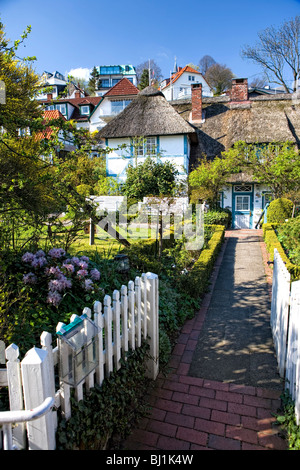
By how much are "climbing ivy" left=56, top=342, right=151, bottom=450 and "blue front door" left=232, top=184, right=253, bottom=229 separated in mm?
18021

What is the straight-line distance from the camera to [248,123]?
2161 cm

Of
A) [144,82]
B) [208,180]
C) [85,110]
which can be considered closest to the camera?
[208,180]

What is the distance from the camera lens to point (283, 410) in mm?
3248

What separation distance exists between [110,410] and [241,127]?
71.1 ft

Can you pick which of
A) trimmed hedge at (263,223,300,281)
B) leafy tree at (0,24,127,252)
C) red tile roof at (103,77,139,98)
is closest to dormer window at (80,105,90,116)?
red tile roof at (103,77,139,98)

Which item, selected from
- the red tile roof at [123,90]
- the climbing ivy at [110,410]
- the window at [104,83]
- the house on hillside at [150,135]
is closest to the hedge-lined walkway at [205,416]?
the climbing ivy at [110,410]

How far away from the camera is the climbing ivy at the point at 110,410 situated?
2254mm

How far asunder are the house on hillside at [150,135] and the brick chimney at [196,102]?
9.27 ft

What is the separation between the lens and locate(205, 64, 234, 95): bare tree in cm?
4819

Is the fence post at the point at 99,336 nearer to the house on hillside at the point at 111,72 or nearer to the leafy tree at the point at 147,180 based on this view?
the leafy tree at the point at 147,180

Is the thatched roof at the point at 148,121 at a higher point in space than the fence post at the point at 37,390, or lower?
higher

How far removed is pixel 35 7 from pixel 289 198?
49.6ft

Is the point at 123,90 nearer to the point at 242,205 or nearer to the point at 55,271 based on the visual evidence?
the point at 242,205

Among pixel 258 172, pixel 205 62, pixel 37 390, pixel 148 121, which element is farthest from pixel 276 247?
Answer: pixel 205 62
